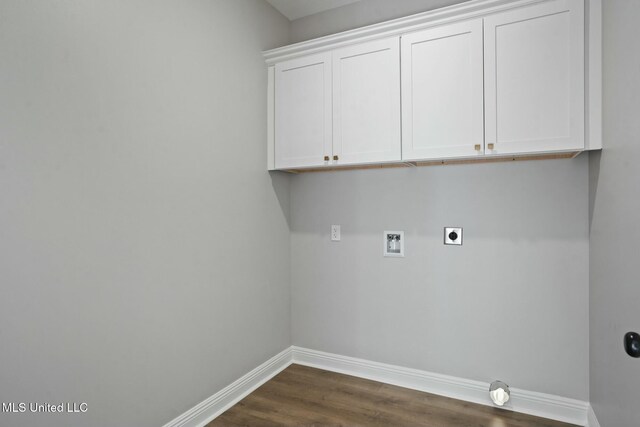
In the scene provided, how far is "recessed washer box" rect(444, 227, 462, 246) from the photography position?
7.71 feet

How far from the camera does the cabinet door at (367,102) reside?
223cm

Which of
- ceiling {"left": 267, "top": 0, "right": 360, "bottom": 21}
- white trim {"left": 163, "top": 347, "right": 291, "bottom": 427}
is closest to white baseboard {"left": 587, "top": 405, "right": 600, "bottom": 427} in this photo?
white trim {"left": 163, "top": 347, "right": 291, "bottom": 427}

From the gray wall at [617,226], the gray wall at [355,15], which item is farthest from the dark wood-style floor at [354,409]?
the gray wall at [355,15]

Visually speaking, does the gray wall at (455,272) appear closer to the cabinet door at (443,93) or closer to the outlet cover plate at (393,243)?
the outlet cover plate at (393,243)

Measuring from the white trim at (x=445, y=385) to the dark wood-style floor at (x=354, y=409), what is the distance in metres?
0.05

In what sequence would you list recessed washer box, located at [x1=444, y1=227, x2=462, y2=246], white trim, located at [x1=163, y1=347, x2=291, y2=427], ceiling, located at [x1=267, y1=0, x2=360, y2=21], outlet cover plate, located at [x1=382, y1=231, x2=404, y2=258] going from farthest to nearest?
ceiling, located at [x1=267, y1=0, x2=360, y2=21], outlet cover plate, located at [x1=382, y1=231, x2=404, y2=258], recessed washer box, located at [x1=444, y1=227, x2=462, y2=246], white trim, located at [x1=163, y1=347, x2=291, y2=427]

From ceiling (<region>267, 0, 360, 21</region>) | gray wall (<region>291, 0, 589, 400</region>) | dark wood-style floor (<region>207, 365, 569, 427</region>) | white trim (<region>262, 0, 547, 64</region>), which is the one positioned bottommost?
dark wood-style floor (<region>207, 365, 569, 427</region>)

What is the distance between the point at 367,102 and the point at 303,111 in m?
0.48

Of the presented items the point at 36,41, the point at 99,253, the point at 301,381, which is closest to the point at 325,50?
the point at 36,41

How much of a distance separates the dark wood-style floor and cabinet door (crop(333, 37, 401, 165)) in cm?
154

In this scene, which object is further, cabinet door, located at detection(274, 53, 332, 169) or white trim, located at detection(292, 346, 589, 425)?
cabinet door, located at detection(274, 53, 332, 169)

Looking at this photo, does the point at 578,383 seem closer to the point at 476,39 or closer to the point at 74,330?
the point at 476,39

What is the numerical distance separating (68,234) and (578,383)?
2.72 m

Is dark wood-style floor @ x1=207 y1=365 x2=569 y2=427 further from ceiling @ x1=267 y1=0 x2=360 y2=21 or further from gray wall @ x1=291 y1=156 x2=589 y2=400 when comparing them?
ceiling @ x1=267 y1=0 x2=360 y2=21
